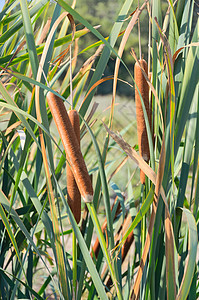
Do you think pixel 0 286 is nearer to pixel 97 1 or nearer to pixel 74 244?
pixel 74 244

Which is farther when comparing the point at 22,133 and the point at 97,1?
the point at 97,1

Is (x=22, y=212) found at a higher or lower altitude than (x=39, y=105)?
lower

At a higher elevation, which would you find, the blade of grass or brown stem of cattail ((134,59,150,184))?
brown stem of cattail ((134,59,150,184))

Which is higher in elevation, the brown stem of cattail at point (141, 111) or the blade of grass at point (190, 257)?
the brown stem of cattail at point (141, 111)

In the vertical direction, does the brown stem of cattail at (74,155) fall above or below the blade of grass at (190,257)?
above

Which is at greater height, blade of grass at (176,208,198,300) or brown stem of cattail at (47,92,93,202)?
brown stem of cattail at (47,92,93,202)

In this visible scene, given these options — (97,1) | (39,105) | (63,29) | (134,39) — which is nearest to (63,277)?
(39,105)

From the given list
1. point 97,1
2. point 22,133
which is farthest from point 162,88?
point 97,1

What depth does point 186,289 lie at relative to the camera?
0.25 metres

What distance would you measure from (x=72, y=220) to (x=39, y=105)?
92 millimetres

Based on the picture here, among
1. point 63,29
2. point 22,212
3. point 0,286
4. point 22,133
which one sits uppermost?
point 63,29

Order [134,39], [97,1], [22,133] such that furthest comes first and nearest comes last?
[97,1], [134,39], [22,133]

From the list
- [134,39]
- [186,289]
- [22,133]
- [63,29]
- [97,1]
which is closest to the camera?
[186,289]

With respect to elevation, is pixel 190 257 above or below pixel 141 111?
below
